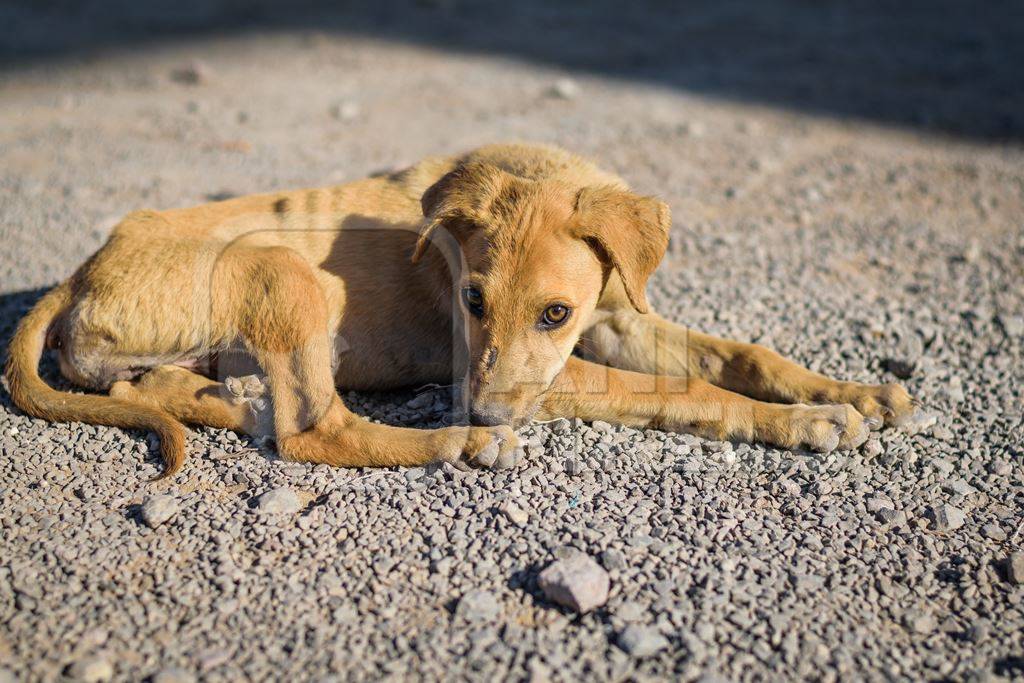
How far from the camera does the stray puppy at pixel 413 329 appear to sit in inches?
135

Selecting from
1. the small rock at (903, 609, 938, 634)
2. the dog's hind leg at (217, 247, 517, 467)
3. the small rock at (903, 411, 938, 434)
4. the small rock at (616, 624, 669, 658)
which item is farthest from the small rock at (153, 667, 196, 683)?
the small rock at (903, 411, 938, 434)

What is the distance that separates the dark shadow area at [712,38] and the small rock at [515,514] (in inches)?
253

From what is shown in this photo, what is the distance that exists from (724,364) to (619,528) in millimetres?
1238

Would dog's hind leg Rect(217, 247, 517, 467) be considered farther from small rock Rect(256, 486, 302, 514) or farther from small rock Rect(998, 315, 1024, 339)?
small rock Rect(998, 315, 1024, 339)

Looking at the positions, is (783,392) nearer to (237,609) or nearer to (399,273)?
(399,273)

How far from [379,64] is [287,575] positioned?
7.31 metres

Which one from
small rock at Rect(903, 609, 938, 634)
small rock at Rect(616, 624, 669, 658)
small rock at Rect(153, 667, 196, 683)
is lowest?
Result: small rock at Rect(153, 667, 196, 683)

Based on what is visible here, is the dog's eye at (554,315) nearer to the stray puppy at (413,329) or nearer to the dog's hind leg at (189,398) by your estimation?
the stray puppy at (413,329)

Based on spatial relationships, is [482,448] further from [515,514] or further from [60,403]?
[60,403]

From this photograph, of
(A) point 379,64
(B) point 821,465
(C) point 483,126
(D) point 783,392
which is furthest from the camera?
(A) point 379,64

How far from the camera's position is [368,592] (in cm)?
278

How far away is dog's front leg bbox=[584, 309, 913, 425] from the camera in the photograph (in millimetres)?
3729

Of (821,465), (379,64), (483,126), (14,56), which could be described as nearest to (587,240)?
(821,465)

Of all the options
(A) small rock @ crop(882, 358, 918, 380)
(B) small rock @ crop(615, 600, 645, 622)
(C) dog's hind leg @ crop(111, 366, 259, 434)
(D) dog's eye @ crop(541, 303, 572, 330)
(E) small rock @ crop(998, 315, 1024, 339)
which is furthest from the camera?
(E) small rock @ crop(998, 315, 1024, 339)
